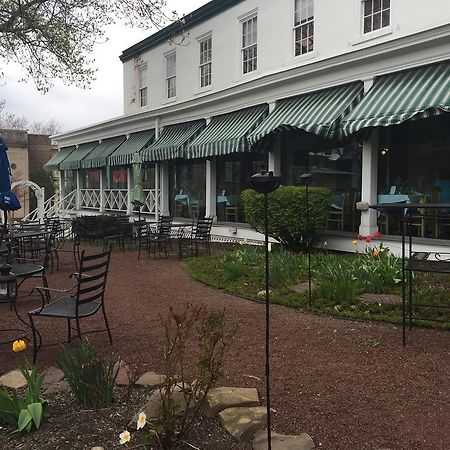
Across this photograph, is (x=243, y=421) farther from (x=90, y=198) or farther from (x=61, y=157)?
(x=61, y=157)

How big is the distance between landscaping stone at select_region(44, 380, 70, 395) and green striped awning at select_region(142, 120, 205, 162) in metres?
11.8

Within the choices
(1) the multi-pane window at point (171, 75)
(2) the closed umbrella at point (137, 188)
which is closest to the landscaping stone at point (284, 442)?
(2) the closed umbrella at point (137, 188)

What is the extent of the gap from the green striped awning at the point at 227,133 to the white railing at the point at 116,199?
623 cm

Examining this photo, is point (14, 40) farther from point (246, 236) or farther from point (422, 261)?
point (422, 261)

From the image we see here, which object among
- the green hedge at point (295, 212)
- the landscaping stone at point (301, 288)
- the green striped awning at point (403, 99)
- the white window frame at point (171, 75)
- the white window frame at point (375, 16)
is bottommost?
the landscaping stone at point (301, 288)

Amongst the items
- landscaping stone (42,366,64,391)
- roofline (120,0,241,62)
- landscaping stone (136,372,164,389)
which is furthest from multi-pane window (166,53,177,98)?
landscaping stone (136,372,164,389)

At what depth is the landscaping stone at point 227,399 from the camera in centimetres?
331

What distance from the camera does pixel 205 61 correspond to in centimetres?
1744

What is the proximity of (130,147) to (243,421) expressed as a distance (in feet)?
54.9

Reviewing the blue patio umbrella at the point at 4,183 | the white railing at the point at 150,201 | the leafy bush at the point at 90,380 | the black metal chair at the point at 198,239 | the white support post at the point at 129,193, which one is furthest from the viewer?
the white support post at the point at 129,193

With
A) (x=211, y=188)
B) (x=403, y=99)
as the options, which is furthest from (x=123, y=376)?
(x=211, y=188)

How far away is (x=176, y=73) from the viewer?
18.9 m

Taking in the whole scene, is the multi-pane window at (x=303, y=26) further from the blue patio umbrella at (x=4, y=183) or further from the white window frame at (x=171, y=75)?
the blue patio umbrella at (x=4, y=183)

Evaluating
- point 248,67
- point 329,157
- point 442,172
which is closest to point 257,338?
point 442,172
